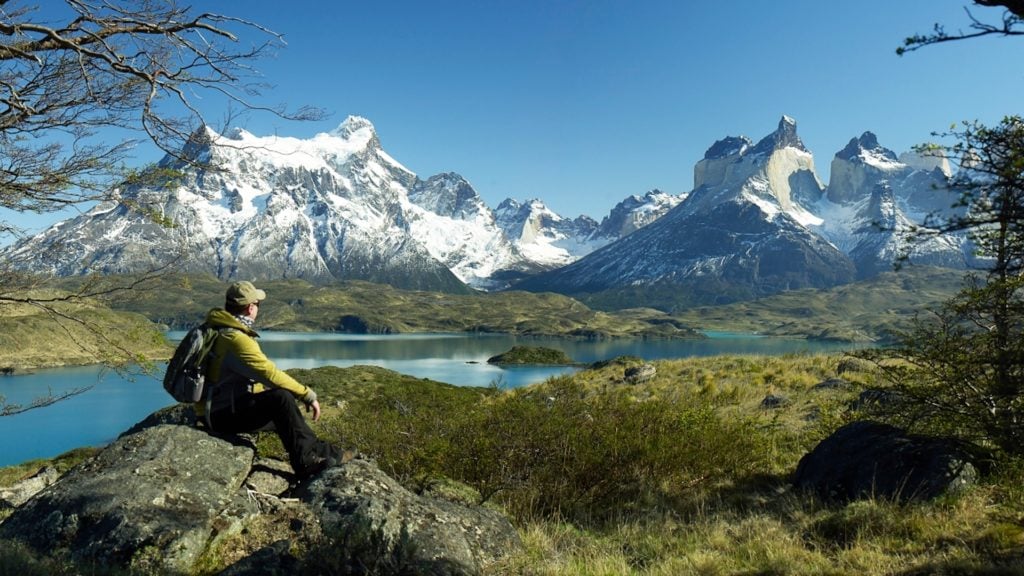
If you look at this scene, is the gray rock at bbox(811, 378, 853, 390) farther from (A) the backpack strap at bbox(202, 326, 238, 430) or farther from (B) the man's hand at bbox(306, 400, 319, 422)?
(A) the backpack strap at bbox(202, 326, 238, 430)

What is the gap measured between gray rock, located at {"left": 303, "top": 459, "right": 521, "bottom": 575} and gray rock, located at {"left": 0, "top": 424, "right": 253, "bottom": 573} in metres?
1.04

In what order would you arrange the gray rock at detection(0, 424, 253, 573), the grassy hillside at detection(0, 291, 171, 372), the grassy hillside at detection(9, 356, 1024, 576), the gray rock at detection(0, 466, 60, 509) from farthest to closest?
the gray rock at detection(0, 466, 60, 509), the grassy hillside at detection(0, 291, 171, 372), the grassy hillside at detection(9, 356, 1024, 576), the gray rock at detection(0, 424, 253, 573)

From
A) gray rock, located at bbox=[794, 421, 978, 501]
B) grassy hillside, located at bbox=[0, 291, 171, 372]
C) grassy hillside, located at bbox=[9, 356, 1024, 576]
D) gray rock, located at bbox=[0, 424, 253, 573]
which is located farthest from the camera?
grassy hillside, located at bbox=[0, 291, 171, 372]

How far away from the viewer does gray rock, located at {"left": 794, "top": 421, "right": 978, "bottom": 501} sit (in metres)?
8.15

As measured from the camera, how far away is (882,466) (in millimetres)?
8867

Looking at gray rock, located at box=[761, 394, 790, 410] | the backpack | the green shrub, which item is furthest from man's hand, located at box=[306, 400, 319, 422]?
gray rock, located at box=[761, 394, 790, 410]

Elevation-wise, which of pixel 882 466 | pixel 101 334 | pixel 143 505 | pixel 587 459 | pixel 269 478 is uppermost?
pixel 101 334

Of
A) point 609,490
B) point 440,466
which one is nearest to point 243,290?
point 440,466

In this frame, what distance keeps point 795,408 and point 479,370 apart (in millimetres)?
106264

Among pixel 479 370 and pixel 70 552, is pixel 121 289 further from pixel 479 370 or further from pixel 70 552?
pixel 479 370

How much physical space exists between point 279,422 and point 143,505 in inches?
70.9

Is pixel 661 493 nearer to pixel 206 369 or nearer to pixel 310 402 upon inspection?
pixel 310 402

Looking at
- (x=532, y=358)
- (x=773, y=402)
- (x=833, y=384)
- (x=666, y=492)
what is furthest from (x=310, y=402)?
(x=532, y=358)

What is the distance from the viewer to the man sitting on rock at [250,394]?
23.7 ft
